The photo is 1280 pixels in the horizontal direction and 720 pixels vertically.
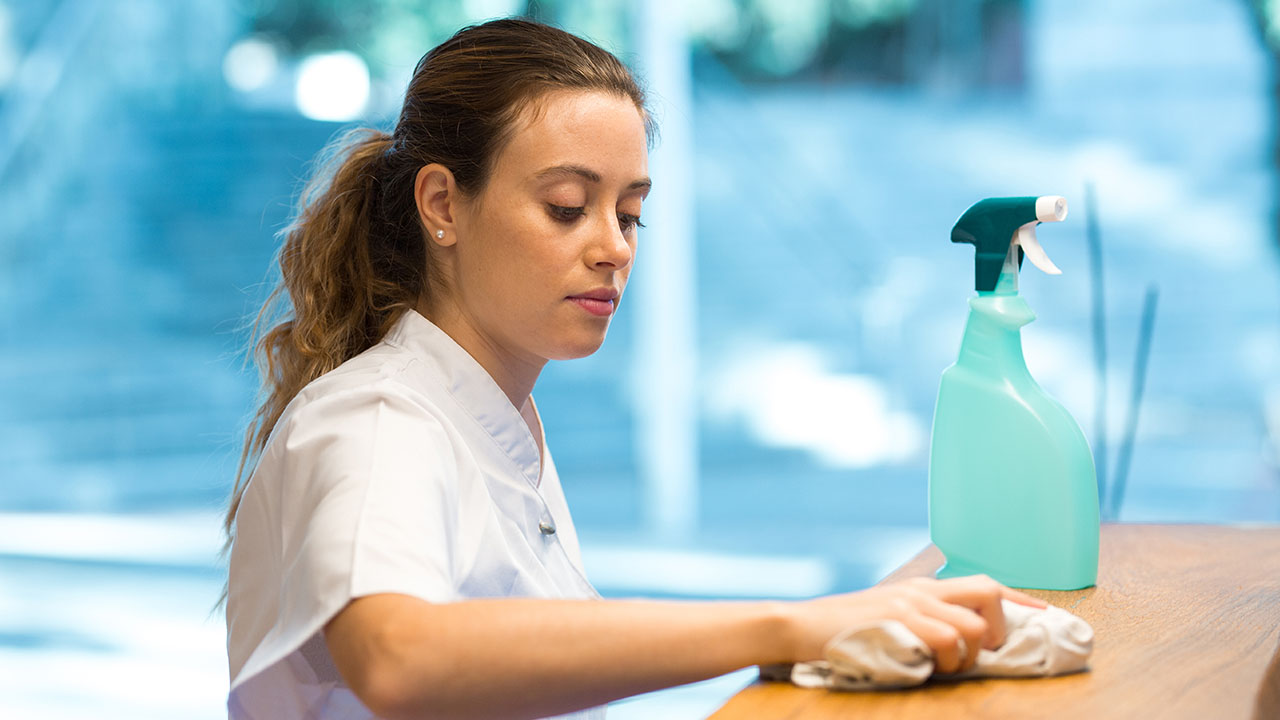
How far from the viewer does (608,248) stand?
92 cm

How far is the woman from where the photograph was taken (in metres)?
0.64

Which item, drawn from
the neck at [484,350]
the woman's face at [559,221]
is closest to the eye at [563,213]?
the woman's face at [559,221]

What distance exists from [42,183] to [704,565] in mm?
2821

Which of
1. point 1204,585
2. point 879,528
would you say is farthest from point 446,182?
point 879,528

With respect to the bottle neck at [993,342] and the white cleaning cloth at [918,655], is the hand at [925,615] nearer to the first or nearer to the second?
the white cleaning cloth at [918,655]

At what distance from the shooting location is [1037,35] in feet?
12.6

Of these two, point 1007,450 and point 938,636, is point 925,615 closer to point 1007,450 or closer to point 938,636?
point 938,636

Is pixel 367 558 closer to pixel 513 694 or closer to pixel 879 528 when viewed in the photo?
pixel 513 694

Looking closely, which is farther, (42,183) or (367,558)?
(42,183)

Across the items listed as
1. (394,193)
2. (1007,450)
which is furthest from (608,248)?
(1007,450)

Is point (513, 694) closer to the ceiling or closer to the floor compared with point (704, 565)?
closer to the ceiling

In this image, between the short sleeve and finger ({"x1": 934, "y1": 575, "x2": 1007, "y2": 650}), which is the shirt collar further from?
finger ({"x1": 934, "y1": 575, "x2": 1007, "y2": 650})

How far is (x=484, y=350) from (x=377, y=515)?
1.06ft

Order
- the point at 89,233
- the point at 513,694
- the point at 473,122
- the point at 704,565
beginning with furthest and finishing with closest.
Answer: the point at 89,233 → the point at 704,565 → the point at 473,122 → the point at 513,694
